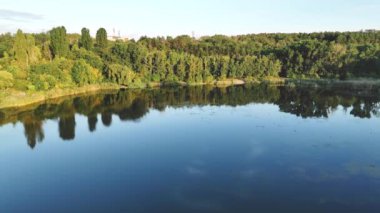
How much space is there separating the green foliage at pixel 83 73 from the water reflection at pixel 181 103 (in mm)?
5091

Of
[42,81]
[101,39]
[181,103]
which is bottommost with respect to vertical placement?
[181,103]

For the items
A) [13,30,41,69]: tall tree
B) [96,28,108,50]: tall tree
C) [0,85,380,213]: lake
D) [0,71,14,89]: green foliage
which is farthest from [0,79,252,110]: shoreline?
[96,28,108,50]: tall tree

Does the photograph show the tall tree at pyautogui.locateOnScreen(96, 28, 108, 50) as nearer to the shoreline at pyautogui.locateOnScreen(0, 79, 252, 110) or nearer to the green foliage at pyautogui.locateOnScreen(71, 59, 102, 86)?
the green foliage at pyautogui.locateOnScreen(71, 59, 102, 86)

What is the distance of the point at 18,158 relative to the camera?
89.6 ft

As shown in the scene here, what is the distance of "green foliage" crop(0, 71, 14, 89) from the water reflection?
4.18 m

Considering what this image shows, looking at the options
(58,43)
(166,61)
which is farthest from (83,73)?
(166,61)

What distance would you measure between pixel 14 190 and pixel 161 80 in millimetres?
56012

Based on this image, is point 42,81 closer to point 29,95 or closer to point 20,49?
point 29,95

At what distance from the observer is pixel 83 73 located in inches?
2436

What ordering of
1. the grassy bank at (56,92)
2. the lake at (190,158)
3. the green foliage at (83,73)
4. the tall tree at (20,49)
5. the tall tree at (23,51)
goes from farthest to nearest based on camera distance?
the green foliage at (83,73)
the tall tree at (20,49)
the tall tree at (23,51)
the grassy bank at (56,92)
the lake at (190,158)

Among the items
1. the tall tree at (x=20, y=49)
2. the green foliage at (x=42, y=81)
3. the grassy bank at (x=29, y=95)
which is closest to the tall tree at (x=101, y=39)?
the grassy bank at (x=29, y=95)

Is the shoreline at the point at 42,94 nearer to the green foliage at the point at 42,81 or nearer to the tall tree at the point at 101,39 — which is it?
the green foliage at the point at 42,81

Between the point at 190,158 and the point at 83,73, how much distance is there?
130 ft

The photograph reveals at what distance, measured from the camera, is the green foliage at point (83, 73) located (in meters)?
60.8
